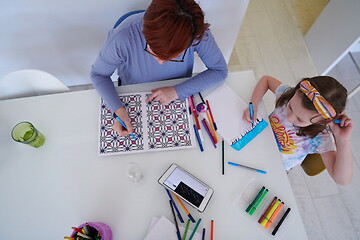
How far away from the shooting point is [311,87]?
0.84 m

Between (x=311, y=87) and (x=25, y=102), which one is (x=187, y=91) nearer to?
(x=311, y=87)

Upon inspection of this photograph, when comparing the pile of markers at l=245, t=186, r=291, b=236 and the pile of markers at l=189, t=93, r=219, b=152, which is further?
the pile of markers at l=189, t=93, r=219, b=152

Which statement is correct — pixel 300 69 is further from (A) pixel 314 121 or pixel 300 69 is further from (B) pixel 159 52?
(B) pixel 159 52

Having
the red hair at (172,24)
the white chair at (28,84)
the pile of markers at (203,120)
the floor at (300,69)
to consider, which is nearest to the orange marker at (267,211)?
the pile of markers at (203,120)

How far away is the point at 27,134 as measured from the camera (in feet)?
3.05

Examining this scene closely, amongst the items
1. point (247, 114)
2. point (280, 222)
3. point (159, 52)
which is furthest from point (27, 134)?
point (280, 222)

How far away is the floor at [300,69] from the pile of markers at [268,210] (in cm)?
91

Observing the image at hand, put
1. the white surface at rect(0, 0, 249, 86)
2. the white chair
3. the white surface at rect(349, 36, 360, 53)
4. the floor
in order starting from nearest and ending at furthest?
the white chair, the white surface at rect(0, 0, 249, 86), the floor, the white surface at rect(349, 36, 360, 53)

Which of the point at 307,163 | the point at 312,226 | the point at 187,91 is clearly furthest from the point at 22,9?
the point at 312,226

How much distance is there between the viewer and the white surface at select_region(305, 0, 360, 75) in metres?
1.67

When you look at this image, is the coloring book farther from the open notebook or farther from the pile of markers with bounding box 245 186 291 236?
the pile of markers with bounding box 245 186 291 236

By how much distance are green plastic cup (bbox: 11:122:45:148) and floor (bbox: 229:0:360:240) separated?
1625 mm

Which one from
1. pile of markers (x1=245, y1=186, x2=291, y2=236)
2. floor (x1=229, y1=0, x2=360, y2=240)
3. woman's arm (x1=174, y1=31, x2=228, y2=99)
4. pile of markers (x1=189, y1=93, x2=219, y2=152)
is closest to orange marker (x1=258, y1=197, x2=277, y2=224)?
pile of markers (x1=245, y1=186, x2=291, y2=236)

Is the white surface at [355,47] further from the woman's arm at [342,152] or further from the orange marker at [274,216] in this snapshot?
the orange marker at [274,216]
